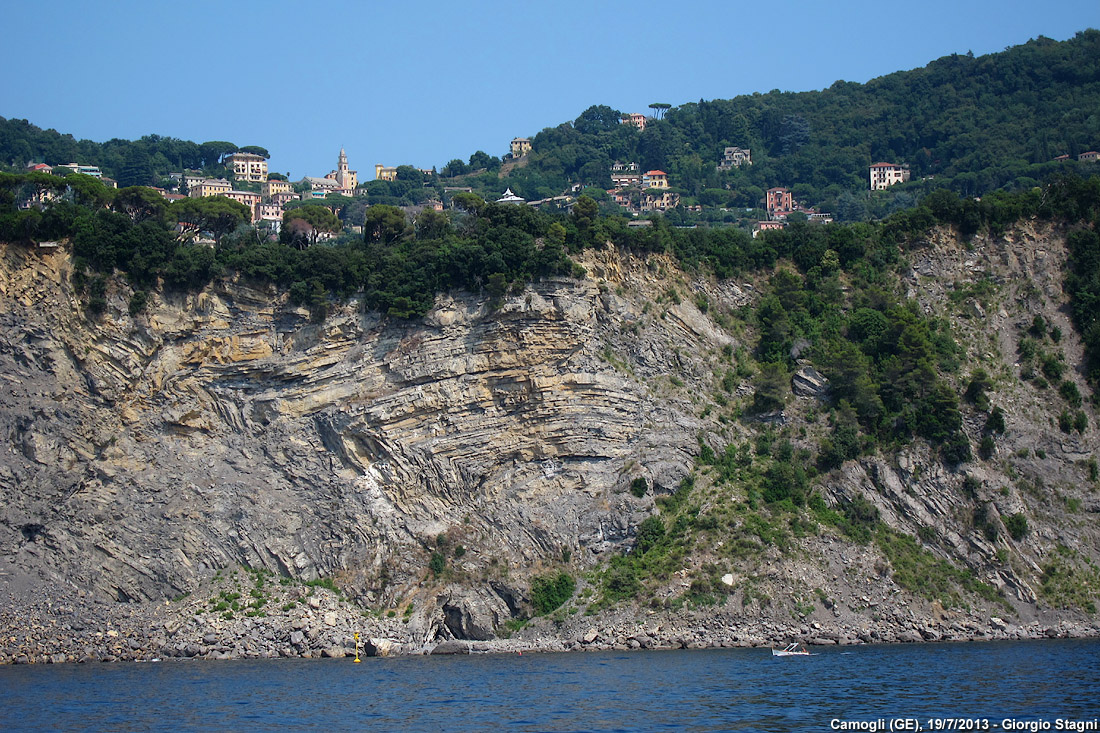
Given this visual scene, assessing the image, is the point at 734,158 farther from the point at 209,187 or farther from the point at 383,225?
the point at 383,225

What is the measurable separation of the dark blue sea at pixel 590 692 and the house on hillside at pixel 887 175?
78971 millimetres

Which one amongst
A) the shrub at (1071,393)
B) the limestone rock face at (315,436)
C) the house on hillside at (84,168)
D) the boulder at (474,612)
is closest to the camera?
the boulder at (474,612)

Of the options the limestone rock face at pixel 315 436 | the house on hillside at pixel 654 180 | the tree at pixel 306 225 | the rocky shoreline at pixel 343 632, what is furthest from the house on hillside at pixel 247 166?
the rocky shoreline at pixel 343 632

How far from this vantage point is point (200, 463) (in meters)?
49.2

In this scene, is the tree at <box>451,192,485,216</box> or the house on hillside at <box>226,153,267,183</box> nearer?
the tree at <box>451,192,485,216</box>

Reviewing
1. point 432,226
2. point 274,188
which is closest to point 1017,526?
point 432,226

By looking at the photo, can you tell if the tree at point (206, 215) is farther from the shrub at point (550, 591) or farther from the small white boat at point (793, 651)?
the small white boat at point (793, 651)

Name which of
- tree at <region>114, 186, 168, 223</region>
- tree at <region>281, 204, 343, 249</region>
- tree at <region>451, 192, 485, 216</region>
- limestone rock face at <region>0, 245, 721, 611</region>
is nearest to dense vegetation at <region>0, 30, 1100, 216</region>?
tree at <region>451, 192, 485, 216</region>

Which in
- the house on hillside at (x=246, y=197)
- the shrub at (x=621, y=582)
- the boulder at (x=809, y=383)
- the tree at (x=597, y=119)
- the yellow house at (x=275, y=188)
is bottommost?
the shrub at (x=621, y=582)

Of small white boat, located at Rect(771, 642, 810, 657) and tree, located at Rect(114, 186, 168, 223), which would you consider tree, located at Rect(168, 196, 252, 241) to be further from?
small white boat, located at Rect(771, 642, 810, 657)

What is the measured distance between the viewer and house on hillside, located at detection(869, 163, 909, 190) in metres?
116

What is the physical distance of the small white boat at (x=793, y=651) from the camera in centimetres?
4200

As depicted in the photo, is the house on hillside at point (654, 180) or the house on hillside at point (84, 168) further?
the house on hillside at point (654, 180)

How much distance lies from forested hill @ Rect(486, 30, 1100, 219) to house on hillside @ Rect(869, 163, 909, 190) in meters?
1.65
